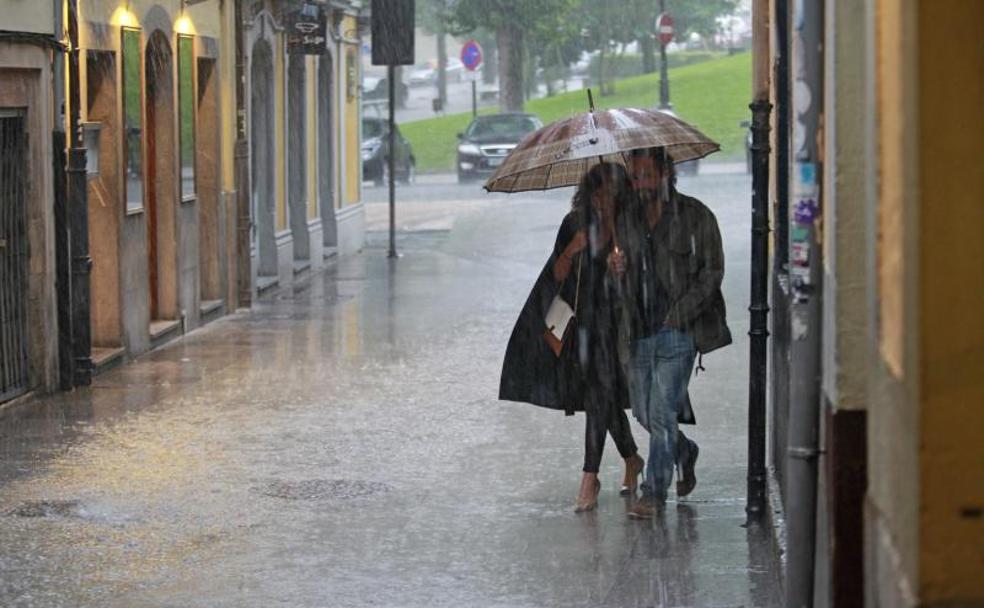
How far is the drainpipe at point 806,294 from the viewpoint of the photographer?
19.7ft

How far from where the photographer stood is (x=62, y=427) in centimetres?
1264

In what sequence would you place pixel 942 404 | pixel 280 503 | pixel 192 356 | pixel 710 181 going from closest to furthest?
1. pixel 942 404
2. pixel 280 503
3. pixel 192 356
4. pixel 710 181

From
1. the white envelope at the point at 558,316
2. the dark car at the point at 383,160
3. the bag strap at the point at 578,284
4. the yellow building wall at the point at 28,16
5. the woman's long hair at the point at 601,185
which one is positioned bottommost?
the dark car at the point at 383,160

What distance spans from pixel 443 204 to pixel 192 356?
22295mm

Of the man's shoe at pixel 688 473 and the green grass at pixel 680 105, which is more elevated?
the green grass at pixel 680 105

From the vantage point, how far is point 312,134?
83.5ft

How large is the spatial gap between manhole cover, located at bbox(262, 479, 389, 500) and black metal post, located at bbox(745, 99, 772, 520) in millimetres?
2160

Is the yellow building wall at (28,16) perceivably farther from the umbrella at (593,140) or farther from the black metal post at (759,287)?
the black metal post at (759,287)

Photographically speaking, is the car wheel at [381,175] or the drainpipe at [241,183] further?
the car wheel at [381,175]

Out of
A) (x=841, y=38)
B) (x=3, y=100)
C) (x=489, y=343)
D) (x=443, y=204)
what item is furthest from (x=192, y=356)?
(x=443, y=204)

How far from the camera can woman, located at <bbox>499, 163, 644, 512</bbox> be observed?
31.3 feet

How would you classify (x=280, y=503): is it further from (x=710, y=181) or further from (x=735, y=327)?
(x=710, y=181)

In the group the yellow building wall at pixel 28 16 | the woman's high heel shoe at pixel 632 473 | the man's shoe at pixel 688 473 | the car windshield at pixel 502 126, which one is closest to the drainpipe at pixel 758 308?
the man's shoe at pixel 688 473

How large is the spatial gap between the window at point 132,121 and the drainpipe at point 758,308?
7950 millimetres
